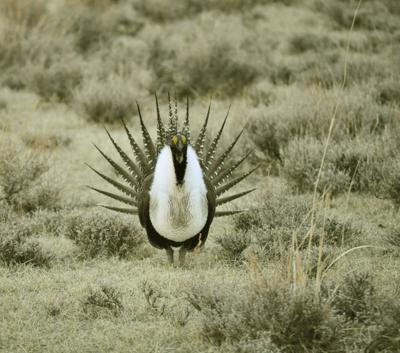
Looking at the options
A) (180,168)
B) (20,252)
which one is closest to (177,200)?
(180,168)

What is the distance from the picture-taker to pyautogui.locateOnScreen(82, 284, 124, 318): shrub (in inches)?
106

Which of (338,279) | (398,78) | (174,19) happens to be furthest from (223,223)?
(174,19)

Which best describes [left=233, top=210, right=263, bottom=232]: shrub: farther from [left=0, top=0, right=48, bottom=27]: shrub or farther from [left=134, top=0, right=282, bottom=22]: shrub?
[left=134, top=0, right=282, bottom=22]: shrub

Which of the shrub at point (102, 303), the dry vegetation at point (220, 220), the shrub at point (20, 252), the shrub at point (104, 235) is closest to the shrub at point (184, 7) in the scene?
the dry vegetation at point (220, 220)

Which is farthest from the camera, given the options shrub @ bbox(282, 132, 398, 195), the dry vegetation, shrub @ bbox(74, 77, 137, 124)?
shrub @ bbox(74, 77, 137, 124)

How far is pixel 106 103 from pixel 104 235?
3.19 meters

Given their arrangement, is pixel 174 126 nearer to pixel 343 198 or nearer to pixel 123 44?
pixel 343 198

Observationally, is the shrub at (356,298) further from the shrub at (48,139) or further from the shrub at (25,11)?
the shrub at (25,11)

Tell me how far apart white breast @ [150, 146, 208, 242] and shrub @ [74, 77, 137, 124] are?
3.48 m

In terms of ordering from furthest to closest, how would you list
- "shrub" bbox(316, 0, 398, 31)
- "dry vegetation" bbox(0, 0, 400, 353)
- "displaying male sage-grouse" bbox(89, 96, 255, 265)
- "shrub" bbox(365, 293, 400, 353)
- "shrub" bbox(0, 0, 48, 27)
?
"shrub" bbox(316, 0, 398, 31)
"shrub" bbox(0, 0, 48, 27)
"displaying male sage-grouse" bbox(89, 96, 255, 265)
"dry vegetation" bbox(0, 0, 400, 353)
"shrub" bbox(365, 293, 400, 353)

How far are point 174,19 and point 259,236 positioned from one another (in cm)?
922

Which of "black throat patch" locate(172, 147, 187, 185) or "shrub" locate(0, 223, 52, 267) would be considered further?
"shrub" locate(0, 223, 52, 267)

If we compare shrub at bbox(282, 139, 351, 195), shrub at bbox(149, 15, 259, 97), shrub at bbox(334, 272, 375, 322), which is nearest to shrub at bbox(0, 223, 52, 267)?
shrub at bbox(334, 272, 375, 322)

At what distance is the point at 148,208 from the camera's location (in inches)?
123
